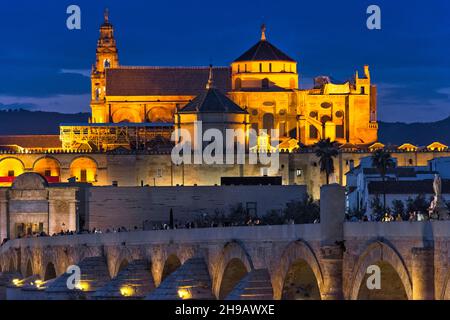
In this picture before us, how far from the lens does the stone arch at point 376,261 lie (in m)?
36.5

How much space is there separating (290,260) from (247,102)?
94503mm

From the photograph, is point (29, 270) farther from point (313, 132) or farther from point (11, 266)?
point (313, 132)

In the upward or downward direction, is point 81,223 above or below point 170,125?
below

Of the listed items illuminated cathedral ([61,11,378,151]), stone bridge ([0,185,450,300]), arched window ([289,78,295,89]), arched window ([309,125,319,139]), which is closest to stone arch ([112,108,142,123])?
illuminated cathedral ([61,11,378,151])

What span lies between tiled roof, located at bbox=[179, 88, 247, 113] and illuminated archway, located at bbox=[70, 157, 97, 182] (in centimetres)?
872

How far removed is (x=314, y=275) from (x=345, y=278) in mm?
2999

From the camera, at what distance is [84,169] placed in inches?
5197

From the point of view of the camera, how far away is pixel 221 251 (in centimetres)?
5019

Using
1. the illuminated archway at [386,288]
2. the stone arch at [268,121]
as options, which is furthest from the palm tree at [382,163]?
the illuminated archway at [386,288]

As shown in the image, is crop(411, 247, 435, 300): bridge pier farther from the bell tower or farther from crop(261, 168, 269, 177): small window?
the bell tower

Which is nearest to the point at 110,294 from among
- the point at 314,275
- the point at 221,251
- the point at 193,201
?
the point at 221,251

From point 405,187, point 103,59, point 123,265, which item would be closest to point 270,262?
point 123,265

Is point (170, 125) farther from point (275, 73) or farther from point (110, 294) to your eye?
point (110, 294)
